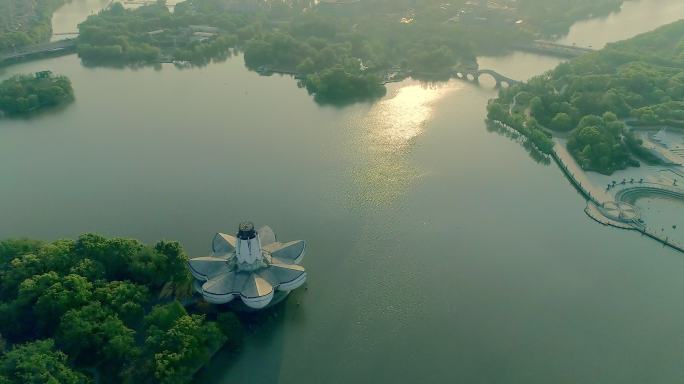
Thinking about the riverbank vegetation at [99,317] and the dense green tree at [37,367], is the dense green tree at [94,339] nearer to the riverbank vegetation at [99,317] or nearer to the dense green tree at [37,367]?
the riverbank vegetation at [99,317]

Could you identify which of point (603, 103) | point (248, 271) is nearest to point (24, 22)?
point (248, 271)

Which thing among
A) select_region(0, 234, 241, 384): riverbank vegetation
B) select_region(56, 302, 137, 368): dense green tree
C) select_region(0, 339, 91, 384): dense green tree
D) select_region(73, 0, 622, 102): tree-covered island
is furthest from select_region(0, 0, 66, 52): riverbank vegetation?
select_region(0, 339, 91, 384): dense green tree

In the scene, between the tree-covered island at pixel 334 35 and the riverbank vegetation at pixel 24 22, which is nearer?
the tree-covered island at pixel 334 35

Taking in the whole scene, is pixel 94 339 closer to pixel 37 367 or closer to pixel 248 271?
pixel 37 367

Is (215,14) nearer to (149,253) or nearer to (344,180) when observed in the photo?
(344,180)

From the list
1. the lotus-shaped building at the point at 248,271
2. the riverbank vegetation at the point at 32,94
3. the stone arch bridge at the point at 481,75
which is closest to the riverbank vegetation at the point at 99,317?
the lotus-shaped building at the point at 248,271

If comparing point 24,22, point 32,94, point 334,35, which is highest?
point 24,22
